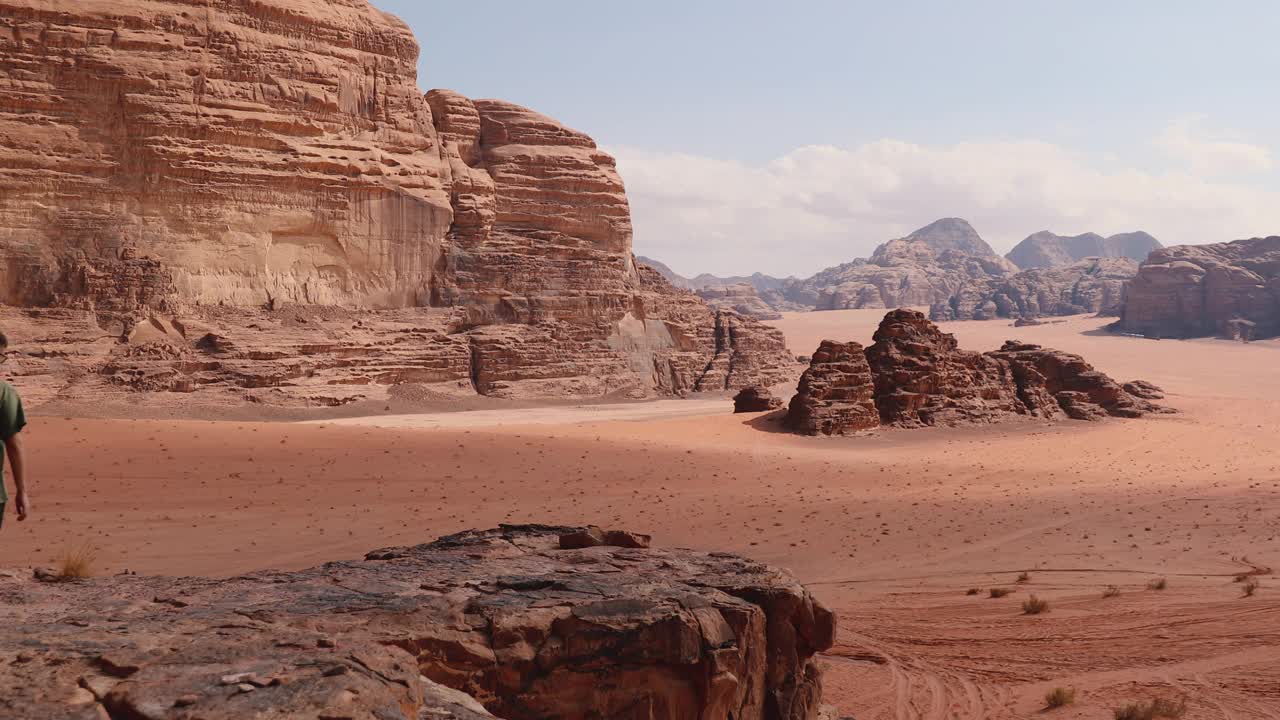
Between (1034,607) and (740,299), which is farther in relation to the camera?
(740,299)

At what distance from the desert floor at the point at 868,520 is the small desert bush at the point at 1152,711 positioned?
132 millimetres

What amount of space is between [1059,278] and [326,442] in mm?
122061

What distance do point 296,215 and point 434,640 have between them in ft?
102

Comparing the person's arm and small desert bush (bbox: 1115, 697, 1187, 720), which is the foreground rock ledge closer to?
the person's arm

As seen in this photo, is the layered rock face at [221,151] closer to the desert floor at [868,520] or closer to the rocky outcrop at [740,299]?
the desert floor at [868,520]

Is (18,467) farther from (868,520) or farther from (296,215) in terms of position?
(296,215)

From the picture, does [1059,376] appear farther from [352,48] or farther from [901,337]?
[352,48]

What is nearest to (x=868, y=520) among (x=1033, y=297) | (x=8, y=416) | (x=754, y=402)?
(x=8, y=416)

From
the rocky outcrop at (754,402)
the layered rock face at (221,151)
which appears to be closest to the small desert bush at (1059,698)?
the rocky outcrop at (754,402)

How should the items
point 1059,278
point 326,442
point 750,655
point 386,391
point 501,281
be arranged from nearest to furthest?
point 750,655, point 326,442, point 386,391, point 501,281, point 1059,278

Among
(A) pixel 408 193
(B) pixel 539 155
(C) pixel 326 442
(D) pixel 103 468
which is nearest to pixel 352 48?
(A) pixel 408 193

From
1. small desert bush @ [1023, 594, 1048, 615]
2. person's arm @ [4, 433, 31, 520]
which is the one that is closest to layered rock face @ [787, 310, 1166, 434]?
small desert bush @ [1023, 594, 1048, 615]

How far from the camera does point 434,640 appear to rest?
4258 millimetres

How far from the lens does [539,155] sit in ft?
133
